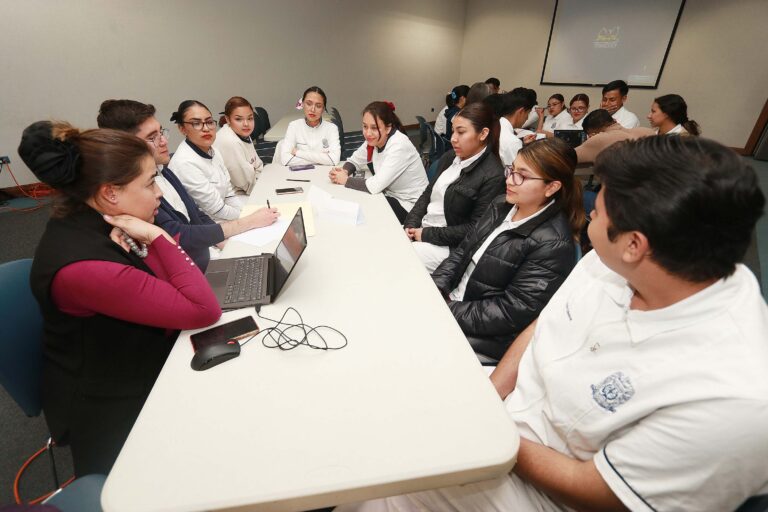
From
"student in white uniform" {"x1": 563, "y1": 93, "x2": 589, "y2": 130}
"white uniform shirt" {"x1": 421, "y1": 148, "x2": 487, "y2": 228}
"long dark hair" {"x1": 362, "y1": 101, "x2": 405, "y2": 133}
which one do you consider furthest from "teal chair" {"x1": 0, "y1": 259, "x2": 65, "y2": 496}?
"student in white uniform" {"x1": 563, "y1": 93, "x2": 589, "y2": 130}

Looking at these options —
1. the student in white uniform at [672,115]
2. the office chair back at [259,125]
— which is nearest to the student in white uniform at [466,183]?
the student in white uniform at [672,115]

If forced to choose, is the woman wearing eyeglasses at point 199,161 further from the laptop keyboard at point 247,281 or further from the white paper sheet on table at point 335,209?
the laptop keyboard at point 247,281

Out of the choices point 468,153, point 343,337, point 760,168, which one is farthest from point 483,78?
point 343,337

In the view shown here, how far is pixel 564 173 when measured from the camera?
1.42 m

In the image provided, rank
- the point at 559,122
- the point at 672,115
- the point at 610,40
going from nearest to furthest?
the point at 672,115 → the point at 559,122 → the point at 610,40

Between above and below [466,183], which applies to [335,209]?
below

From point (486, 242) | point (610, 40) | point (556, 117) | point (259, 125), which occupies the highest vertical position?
point (610, 40)

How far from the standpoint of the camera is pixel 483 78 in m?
8.43

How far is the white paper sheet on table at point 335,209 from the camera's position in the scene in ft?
6.32

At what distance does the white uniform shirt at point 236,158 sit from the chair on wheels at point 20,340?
5.80ft

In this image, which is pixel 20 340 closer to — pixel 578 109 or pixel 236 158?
pixel 236 158

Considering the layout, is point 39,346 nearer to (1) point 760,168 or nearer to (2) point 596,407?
(2) point 596,407

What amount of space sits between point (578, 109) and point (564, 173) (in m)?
4.41

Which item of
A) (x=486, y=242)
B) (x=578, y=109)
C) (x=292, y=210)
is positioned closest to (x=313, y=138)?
(x=292, y=210)
